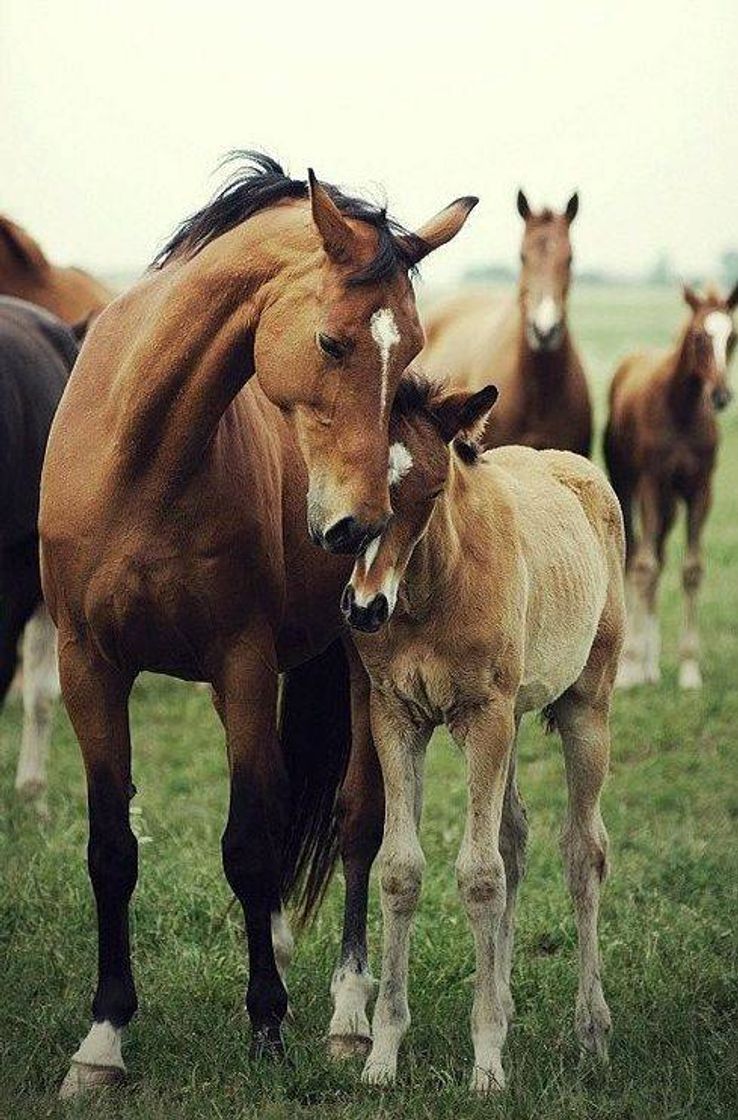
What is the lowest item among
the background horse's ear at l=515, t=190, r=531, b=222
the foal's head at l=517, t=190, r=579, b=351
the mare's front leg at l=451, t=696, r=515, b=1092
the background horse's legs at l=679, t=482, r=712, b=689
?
the background horse's legs at l=679, t=482, r=712, b=689

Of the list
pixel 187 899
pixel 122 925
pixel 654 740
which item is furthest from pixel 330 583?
pixel 654 740

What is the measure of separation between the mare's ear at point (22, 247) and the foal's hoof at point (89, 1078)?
21.4 ft

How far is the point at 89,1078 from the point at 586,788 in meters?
1.53

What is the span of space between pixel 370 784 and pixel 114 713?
886 millimetres

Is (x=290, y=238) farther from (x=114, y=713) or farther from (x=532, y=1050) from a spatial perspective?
(x=532, y=1050)

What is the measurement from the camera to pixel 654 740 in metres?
8.96

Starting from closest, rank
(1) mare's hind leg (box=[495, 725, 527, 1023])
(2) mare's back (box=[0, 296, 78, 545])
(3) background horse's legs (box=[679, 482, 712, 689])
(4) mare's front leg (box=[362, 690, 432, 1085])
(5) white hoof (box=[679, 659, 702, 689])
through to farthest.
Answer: (4) mare's front leg (box=[362, 690, 432, 1085])
(1) mare's hind leg (box=[495, 725, 527, 1023])
(2) mare's back (box=[0, 296, 78, 545])
(5) white hoof (box=[679, 659, 702, 689])
(3) background horse's legs (box=[679, 482, 712, 689])

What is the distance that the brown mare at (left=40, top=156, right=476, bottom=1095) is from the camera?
3.92 meters

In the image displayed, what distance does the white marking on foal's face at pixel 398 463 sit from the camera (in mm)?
4047

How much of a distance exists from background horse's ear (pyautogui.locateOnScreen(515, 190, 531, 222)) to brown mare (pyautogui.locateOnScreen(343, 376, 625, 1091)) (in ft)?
21.2

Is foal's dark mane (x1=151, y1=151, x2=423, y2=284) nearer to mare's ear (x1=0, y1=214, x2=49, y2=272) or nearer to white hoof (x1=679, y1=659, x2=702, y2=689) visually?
mare's ear (x1=0, y1=214, x2=49, y2=272)

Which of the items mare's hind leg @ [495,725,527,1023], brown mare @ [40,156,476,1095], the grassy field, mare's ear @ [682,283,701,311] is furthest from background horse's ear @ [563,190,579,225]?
mare's hind leg @ [495,725,527,1023]

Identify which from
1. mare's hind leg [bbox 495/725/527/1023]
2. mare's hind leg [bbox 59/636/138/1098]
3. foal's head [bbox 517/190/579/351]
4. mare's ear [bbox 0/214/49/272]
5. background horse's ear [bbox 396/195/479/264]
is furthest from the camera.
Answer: foal's head [bbox 517/190/579/351]

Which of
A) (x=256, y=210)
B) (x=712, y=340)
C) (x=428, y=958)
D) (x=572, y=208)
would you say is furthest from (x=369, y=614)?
(x=712, y=340)
